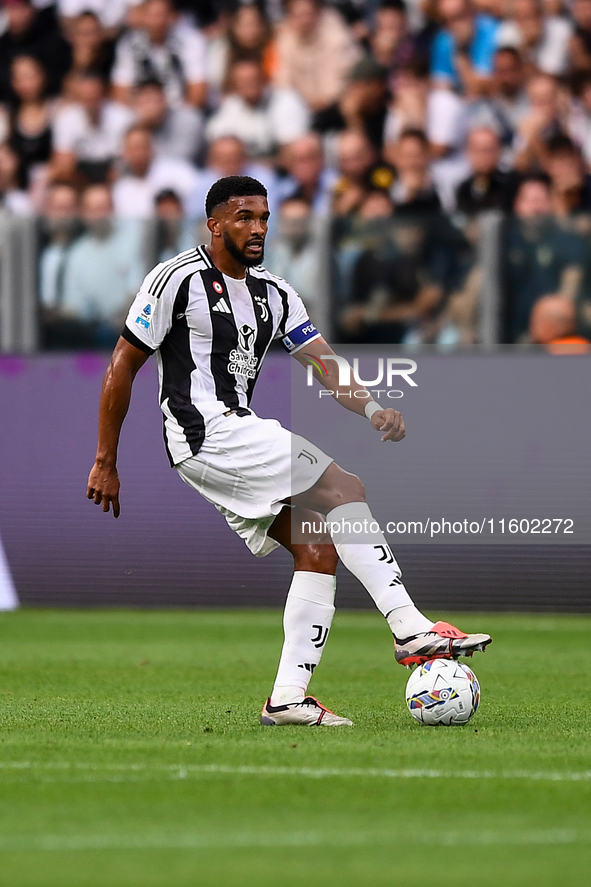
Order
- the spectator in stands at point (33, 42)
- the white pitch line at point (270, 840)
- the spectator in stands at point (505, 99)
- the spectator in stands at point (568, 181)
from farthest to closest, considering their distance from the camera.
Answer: the spectator in stands at point (33, 42) → the spectator in stands at point (505, 99) → the spectator in stands at point (568, 181) → the white pitch line at point (270, 840)

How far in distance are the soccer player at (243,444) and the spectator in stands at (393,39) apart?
8492 millimetres

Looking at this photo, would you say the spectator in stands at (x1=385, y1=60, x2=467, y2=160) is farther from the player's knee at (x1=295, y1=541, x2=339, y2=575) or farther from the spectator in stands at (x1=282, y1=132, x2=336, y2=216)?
the player's knee at (x1=295, y1=541, x2=339, y2=575)

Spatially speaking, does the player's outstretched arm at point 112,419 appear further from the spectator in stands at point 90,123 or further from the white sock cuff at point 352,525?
the spectator in stands at point 90,123

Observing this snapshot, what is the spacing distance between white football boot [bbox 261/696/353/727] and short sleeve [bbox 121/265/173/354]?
1512 millimetres

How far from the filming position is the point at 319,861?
146 inches

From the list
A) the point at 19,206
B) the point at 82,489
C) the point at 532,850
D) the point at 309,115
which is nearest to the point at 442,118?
the point at 309,115

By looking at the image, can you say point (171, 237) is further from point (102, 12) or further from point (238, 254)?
point (102, 12)

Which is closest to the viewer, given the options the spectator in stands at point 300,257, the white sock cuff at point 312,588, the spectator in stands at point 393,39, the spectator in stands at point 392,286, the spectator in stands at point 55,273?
the white sock cuff at point 312,588

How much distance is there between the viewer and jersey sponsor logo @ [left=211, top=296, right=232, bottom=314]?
6.26m

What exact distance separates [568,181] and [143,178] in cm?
390

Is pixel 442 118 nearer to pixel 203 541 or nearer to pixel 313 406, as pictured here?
pixel 313 406

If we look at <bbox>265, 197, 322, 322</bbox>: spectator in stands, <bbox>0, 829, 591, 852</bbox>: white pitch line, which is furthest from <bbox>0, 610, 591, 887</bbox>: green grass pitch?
<bbox>265, 197, 322, 322</bbox>: spectator in stands

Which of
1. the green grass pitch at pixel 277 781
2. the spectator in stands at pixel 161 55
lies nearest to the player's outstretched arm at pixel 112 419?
the green grass pitch at pixel 277 781

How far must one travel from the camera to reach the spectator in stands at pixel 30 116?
14703 millimetres
